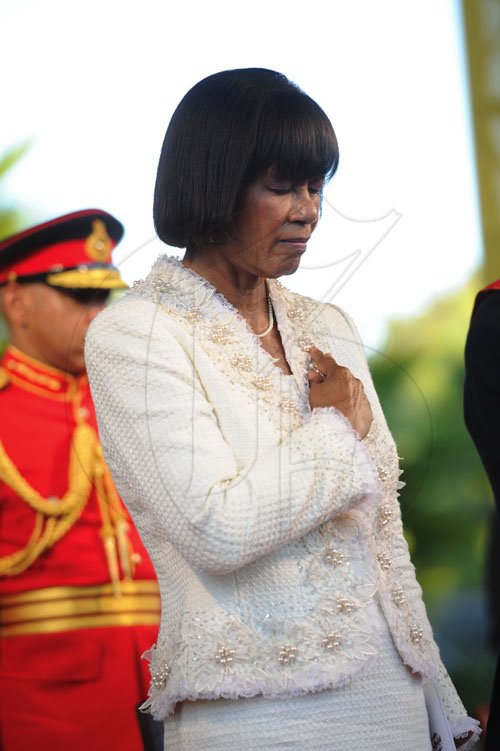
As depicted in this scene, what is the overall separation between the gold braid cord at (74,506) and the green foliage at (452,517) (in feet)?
5.54

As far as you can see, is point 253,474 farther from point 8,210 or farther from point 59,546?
point 8,210

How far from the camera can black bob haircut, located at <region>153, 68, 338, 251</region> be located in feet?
5.42

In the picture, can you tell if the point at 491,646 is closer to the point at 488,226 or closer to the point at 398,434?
the point at 488,226

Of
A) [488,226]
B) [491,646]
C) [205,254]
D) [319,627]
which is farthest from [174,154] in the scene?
[491,646]

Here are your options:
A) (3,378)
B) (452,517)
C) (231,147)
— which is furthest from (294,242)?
(452,517)

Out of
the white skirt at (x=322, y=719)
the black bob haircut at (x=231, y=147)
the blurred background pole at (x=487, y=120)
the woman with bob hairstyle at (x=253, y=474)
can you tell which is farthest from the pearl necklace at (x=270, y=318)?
the blurred background pole at (x=487, y=120)

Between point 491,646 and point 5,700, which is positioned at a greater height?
point 5,700

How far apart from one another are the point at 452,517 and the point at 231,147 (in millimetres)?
3310

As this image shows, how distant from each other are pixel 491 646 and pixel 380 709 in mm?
2957

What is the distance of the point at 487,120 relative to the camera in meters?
3.83

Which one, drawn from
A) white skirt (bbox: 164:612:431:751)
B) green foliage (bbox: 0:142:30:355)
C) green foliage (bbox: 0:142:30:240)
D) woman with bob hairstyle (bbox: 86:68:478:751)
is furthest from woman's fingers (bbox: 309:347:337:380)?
green foliage (bbox: 0:142:30:240)

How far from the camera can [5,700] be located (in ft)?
9.20

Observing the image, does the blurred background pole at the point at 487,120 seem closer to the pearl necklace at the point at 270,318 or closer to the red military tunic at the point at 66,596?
the red military tunic at the point at 66,596

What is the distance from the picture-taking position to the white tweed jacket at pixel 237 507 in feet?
5.00
